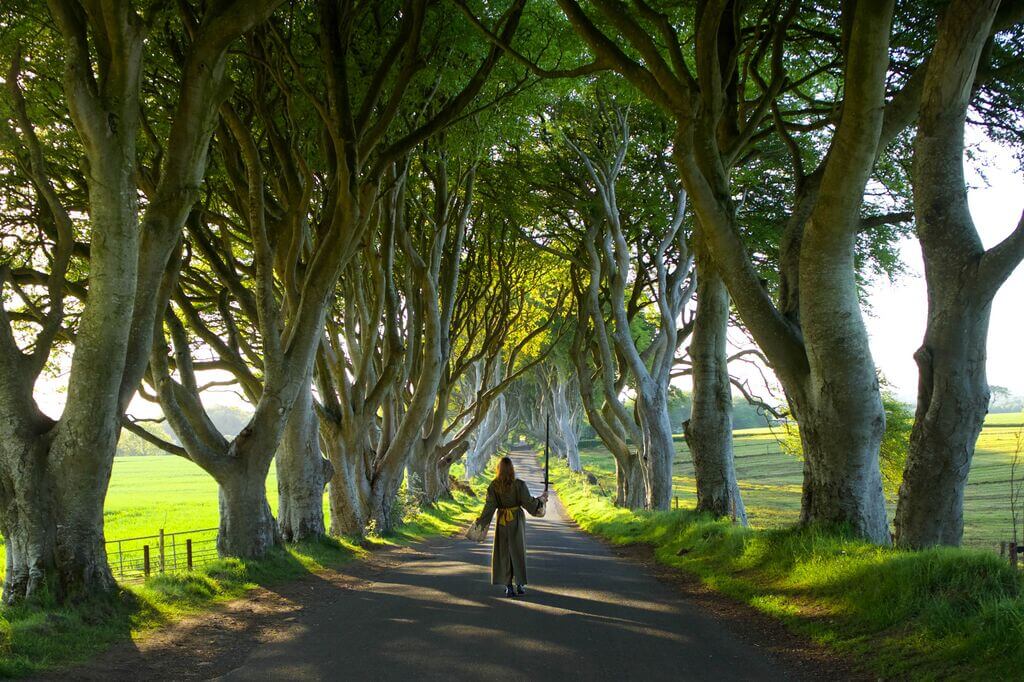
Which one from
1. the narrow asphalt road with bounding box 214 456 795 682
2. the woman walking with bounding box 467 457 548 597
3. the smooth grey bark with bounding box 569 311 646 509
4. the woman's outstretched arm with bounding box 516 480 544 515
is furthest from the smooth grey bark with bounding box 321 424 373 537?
the smooth grey bark with bounding box 569 311 646 509

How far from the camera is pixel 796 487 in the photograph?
49594 mm

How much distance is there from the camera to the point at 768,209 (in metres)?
18.3

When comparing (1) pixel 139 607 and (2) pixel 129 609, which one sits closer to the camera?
(2) pixel 129 609

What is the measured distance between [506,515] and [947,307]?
5.12 m

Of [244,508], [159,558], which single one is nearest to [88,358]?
[244,508]

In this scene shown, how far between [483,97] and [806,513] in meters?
8.55

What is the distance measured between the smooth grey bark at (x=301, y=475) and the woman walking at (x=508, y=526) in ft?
14.3

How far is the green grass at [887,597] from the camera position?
17.5ft

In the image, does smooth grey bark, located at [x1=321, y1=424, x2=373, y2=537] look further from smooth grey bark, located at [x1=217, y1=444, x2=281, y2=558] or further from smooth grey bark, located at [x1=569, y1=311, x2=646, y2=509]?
smooth grey bark, located at [x1=569, y1=311, x2=646, y2=509]

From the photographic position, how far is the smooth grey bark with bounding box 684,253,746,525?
43.8ft

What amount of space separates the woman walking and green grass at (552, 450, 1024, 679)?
7.51ft

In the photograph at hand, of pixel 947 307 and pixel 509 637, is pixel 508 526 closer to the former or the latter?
pixel 509 637

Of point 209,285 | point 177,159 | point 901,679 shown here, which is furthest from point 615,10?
point 209,285

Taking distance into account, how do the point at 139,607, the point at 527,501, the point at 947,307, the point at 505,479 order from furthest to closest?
the point at 505,479, the point at 527,501, the point at 947,307, the point at 139,607
